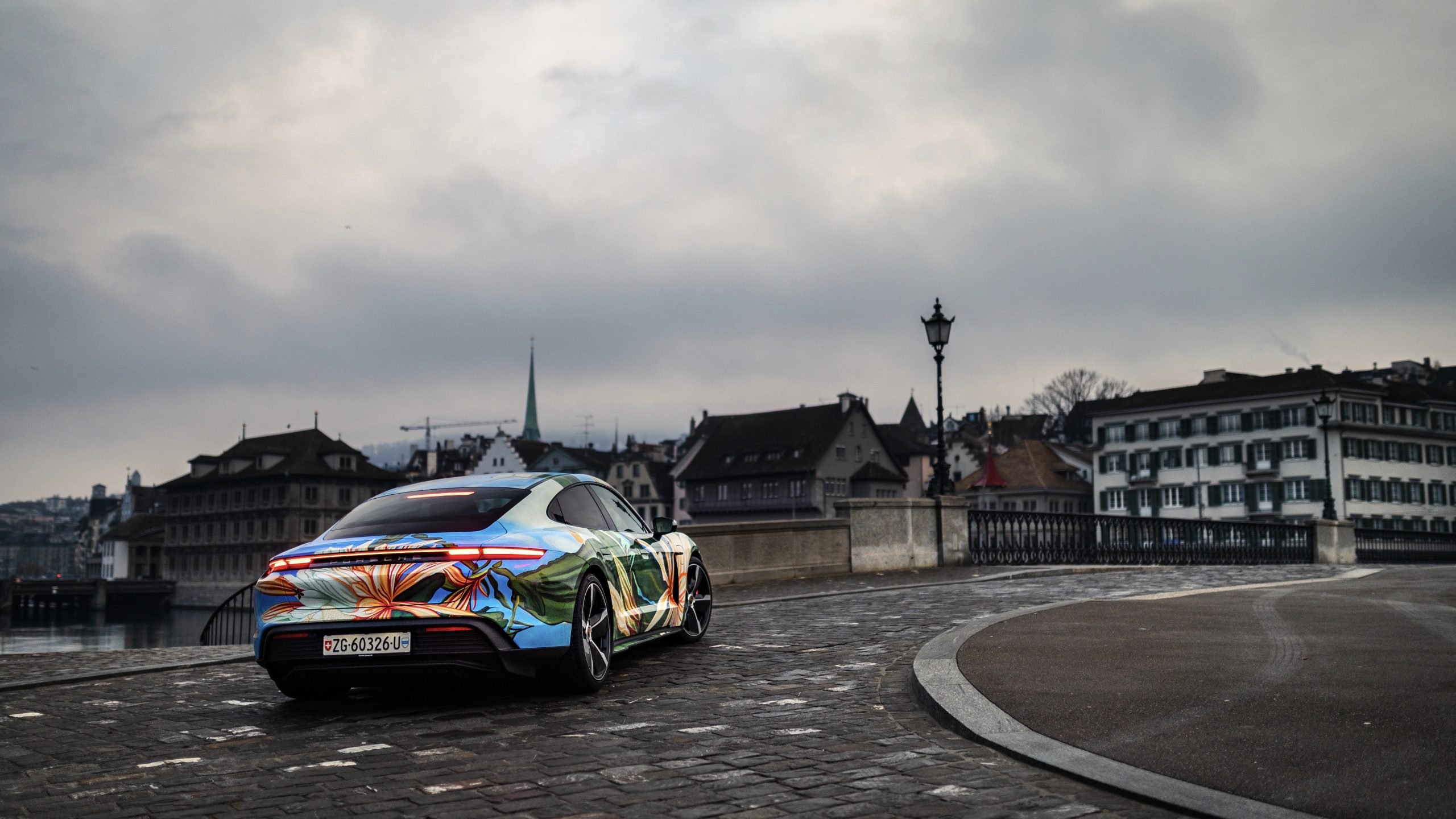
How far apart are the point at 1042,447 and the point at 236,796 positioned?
111 m

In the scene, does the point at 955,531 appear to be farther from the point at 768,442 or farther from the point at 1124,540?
the point at 768,442

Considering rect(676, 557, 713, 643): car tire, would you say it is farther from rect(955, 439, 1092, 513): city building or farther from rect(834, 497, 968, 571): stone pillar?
rect(955, 439, 1092, 513): city building

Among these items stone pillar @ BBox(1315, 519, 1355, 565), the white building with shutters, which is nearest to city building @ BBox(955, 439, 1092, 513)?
the white building with shutters

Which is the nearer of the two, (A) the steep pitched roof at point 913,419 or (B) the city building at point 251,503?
(B) the city building at point 251,503

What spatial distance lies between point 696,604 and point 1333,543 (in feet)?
102

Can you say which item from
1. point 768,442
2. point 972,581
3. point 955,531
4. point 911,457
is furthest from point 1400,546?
point 911,457

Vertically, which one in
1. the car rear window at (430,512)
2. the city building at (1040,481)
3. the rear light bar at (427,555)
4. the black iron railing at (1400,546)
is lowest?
the black iron railing at (1400,546)

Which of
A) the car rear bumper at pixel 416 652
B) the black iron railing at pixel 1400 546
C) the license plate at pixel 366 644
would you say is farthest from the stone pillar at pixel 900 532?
the black iron railing at pixel 1400 546

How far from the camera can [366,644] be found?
709 cm

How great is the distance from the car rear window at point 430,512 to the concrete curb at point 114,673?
2868 mm

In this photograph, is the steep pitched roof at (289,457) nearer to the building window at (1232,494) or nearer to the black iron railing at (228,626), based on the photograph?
the black iron railing at (228,626)

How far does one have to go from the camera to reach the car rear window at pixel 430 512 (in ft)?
24.9

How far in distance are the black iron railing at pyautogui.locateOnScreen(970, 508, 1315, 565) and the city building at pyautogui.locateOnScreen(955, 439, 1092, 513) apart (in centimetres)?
6843

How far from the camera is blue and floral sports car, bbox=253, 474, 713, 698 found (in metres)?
7.06
